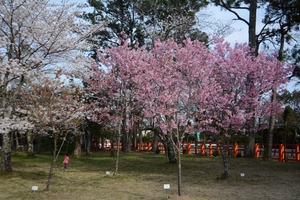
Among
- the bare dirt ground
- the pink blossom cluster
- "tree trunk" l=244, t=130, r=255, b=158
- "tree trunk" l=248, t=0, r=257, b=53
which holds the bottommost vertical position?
the bare dirt ground

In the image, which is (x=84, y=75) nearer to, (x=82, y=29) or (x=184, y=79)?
(x=82, y=29)

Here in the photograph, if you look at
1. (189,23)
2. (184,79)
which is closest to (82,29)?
(184,79)

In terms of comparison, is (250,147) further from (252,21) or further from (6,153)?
(6,153)

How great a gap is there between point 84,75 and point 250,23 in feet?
34.2

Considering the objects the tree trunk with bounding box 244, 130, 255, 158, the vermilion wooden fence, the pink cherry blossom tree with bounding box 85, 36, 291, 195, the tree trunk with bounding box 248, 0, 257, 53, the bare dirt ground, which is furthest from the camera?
the tree trunk with bounding box 244, 130, 255, 158

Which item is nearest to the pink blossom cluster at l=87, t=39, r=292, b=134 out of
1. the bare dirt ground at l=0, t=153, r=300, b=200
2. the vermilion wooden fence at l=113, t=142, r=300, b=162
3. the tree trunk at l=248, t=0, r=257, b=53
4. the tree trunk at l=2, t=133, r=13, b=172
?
the bare dirt ground at l=0, t=153, r=300, b=200

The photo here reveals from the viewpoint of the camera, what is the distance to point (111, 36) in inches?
870

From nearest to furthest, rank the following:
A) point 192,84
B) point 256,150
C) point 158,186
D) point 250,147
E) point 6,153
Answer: point 192,84, point 158,186, point 6,153, point 250,147, point 256,150

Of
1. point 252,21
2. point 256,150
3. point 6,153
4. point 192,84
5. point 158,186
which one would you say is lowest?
point 158,186

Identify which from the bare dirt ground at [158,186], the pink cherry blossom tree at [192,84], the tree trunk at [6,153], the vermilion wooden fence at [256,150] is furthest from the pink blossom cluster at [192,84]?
the vermilion wooden fence at [256,150]

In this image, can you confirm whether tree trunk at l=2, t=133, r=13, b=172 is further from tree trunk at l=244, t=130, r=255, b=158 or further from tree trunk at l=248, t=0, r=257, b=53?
tree trunk at l=248, t=0, r=257, b=53

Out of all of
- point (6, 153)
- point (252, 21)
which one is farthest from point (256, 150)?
point (6, 153)

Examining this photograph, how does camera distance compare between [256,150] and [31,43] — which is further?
[256,150]

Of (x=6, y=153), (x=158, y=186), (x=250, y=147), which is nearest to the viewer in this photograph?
(x=158, y=186)
